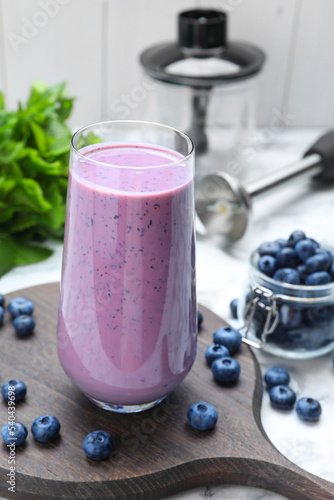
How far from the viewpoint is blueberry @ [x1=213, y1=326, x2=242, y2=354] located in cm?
88

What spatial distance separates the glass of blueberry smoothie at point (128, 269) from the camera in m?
0.65

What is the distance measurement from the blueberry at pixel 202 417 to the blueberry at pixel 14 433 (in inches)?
7.7

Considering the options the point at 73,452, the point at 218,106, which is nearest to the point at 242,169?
the point at 218,106

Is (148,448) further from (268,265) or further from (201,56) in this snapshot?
(201,56)

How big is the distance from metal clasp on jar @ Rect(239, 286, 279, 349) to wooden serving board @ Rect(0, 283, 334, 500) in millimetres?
60

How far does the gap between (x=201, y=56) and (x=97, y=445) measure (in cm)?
90

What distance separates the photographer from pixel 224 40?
1336 millimetres

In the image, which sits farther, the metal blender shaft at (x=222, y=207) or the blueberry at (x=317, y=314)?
the metal blender shaft at (x=222, y=207)

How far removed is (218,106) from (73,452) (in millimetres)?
909

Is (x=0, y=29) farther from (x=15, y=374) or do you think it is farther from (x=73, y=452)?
(x=73, y=452)

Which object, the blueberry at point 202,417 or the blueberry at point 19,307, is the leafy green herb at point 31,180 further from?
the blueberry at point 202,417

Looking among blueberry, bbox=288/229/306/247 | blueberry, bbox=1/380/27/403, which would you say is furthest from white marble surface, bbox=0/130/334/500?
blueberry, bbox=1/380/27/403

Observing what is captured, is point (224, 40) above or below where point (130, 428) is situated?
above

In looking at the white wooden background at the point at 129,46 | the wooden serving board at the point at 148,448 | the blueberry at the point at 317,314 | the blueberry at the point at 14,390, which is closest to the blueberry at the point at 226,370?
the wooden serving board at the point at 148,448
